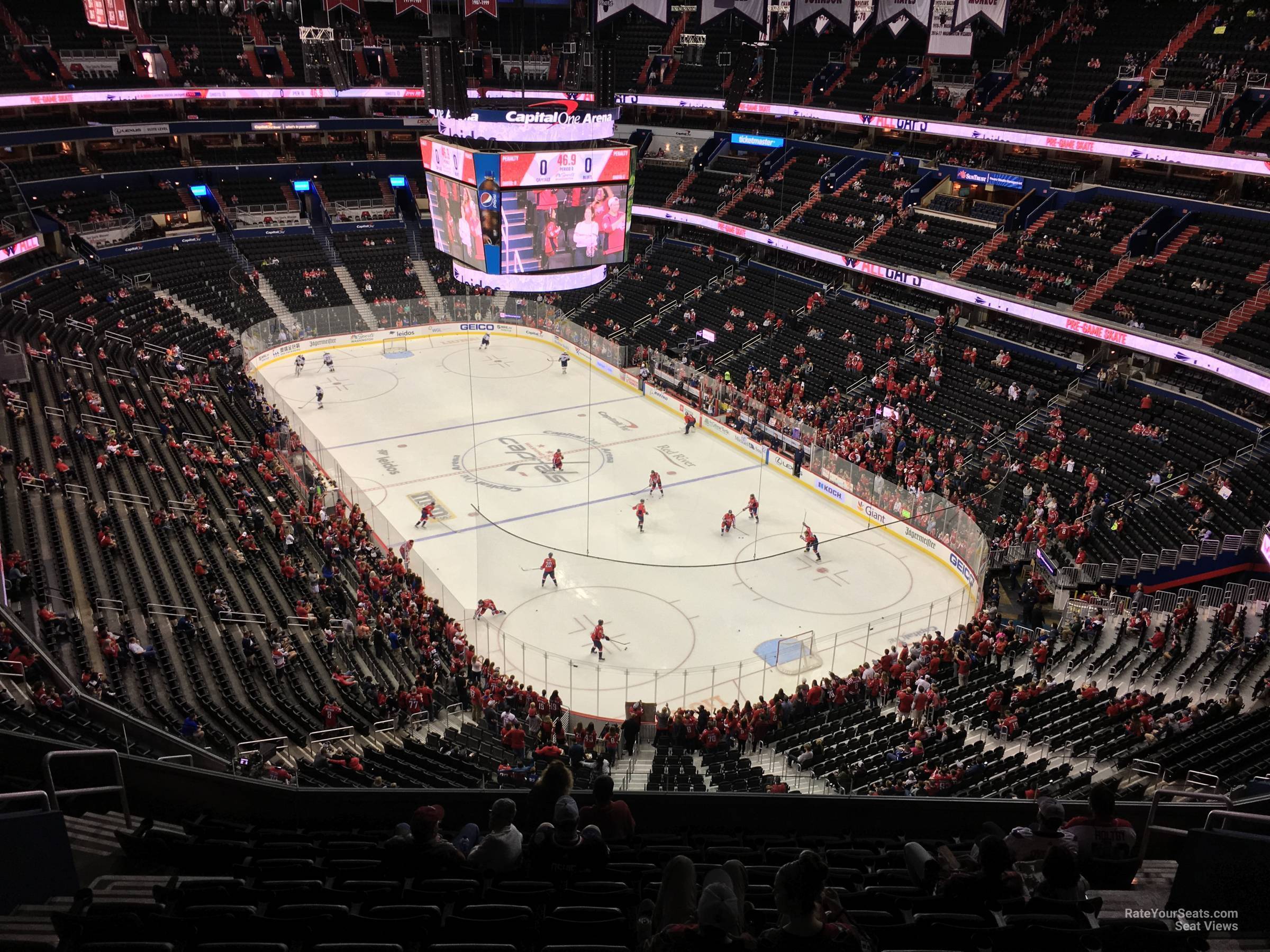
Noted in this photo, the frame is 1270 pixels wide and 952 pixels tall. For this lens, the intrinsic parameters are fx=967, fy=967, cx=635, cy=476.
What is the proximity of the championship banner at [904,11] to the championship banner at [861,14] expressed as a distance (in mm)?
1767

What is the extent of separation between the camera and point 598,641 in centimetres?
2031

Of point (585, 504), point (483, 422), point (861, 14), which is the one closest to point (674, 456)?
point (585, 504)

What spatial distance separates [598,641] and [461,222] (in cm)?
1190

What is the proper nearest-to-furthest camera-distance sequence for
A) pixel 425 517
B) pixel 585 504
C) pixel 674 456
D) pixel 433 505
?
pixel 425 517
pixel 433 505
pixel 585 504
pixel 674 456

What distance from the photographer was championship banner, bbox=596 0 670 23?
135 feet

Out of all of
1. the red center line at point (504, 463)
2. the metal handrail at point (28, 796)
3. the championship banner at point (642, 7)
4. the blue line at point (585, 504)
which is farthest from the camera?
the championship banner at point (642, 7)

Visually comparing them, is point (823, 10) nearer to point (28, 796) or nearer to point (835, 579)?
point (835, 579)

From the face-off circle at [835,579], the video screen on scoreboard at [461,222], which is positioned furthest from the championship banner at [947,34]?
the face-off circle at [835,579]

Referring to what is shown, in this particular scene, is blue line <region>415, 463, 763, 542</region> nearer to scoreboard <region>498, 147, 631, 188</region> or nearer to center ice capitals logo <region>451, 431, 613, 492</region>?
center ice capitals logo <region>451, 431, 613, 492</region>

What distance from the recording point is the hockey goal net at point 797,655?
65.1 feet

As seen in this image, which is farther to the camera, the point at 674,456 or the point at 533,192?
the point at 674,456

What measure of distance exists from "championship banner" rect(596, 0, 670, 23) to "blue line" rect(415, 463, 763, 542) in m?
21.2

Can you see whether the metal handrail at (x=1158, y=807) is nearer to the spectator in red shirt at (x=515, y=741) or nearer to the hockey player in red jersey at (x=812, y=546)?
the spectator in red shirt at (x=515, y=741)

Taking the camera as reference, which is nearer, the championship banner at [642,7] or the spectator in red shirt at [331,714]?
Result: the spectator in red shirt at [331,714]
